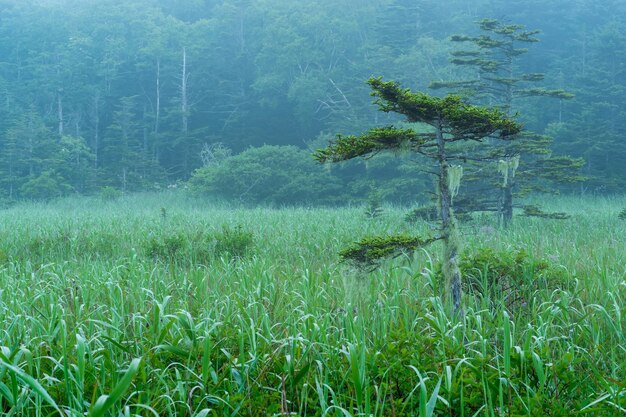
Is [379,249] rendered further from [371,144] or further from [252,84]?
[252,84]

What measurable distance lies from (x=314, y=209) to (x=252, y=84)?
2093 centimetres

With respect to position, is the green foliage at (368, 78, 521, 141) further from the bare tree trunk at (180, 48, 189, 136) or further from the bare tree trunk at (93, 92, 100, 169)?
the bare tree trunk at (93, 92, 100, 169)

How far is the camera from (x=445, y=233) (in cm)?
469

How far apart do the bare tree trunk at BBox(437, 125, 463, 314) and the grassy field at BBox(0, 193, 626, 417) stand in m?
0.18

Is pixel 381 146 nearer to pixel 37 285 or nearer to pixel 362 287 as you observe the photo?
pixel 362 287

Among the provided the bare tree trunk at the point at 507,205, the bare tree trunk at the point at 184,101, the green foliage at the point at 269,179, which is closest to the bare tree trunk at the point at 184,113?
the bare tree trunk at the point at 184,101

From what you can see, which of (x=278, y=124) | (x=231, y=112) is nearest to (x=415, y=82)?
(x=278, y=124)

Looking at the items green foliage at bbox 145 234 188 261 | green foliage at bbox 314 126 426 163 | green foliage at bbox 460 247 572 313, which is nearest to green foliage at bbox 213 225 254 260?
green foliage at bbox 145 234 188 261

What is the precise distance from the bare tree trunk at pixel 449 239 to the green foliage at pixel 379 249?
23cm

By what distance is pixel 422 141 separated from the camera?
4.81 m

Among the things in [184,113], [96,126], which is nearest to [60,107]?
[96,126]

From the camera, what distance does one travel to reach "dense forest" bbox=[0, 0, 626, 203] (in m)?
28.7

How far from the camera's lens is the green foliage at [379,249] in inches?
177

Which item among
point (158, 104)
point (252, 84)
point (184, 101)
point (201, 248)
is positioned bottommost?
point (201, 248)
